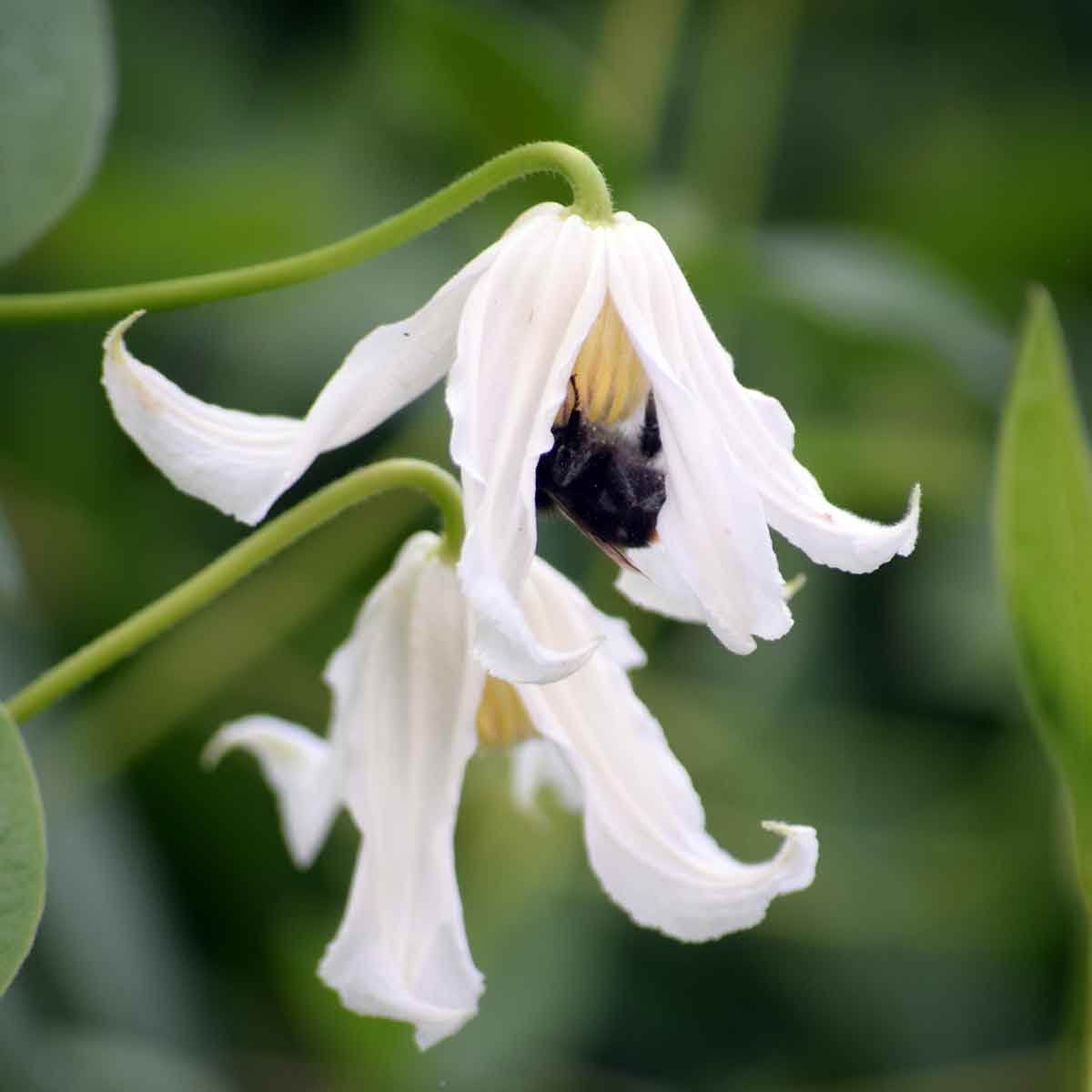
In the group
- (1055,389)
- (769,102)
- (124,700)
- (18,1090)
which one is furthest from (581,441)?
(769,102)

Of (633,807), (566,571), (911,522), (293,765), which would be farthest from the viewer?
(566,571)

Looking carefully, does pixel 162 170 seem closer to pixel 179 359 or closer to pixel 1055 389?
pixel 179 359

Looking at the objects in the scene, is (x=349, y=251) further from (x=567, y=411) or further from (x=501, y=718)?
(x=501, y=718)

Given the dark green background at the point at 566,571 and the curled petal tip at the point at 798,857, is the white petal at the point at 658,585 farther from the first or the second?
the dark green background at the point at 566,571

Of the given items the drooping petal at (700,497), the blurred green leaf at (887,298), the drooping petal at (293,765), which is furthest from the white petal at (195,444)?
the blurred green leaf at (887,298)

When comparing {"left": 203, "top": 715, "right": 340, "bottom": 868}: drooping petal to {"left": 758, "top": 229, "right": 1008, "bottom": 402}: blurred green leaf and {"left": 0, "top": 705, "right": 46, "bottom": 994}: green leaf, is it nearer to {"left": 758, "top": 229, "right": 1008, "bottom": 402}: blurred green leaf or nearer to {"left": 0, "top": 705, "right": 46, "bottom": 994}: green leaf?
{"left": 0, "top": 705, "right": 46, "bottom": 994}: green leaf

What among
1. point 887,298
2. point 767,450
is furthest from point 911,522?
point 887,298
